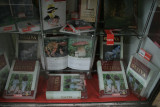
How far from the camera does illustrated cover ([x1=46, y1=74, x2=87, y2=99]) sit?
1603mm

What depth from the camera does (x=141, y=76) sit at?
5.23 feet

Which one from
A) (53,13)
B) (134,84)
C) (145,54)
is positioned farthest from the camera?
(134,84)

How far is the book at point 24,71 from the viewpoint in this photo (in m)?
1.60

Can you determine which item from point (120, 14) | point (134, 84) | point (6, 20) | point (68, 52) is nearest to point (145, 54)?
point (134, 84)

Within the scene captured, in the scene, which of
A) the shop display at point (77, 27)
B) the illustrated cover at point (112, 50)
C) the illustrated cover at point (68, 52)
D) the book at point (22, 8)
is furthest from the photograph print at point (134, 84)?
the book at point (22, 8)

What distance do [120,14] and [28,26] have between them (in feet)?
3.02

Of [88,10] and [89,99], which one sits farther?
[89,99]

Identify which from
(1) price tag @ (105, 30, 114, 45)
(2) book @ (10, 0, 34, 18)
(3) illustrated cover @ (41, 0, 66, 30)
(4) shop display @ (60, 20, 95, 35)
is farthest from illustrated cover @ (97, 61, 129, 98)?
(2) book @ (10, 0, 34, 18)

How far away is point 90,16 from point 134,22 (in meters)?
0.47

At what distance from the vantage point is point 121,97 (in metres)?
1.67

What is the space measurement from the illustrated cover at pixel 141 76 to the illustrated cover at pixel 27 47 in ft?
3.47

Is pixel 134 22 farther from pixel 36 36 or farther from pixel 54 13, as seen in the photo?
pixel 36 36

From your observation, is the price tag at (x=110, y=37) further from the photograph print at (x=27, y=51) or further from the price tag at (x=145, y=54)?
the photograph print at (x=27, y=51)

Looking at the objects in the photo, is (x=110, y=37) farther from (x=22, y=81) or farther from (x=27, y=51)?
(x=22, y=81)
